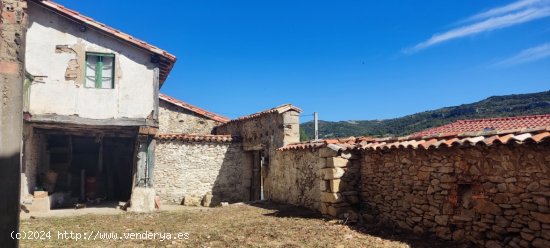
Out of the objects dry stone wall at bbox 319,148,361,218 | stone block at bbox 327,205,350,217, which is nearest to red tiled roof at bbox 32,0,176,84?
dry stone wall at bbox 319,148,361,218

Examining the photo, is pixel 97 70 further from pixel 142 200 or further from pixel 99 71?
pixel 142 200

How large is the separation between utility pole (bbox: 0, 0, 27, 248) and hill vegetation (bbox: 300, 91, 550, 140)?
2734 cm

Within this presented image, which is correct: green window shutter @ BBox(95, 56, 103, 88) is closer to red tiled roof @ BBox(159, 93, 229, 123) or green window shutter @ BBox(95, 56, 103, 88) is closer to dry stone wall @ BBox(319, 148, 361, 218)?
red tiled roof @ BBox(159, 93, 229, 123)

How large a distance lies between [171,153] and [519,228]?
1248 centimetres

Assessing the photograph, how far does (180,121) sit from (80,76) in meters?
6.01

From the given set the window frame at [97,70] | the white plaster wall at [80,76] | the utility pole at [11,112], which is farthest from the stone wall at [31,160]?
the utility pole at [11,112]

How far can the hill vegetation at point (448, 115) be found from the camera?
32.4 metres

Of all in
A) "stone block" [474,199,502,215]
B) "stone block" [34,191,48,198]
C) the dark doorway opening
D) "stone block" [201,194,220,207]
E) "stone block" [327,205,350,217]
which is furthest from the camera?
the dark doorway opening

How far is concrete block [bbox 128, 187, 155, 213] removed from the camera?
12.8 m

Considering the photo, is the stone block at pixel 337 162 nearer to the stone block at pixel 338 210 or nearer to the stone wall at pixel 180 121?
the stone block at pixel 338 210

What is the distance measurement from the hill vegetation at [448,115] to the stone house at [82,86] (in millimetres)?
19217

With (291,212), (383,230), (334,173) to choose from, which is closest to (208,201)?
(291,212)

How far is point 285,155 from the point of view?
1259 centimetres

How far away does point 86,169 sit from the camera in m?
16.5
